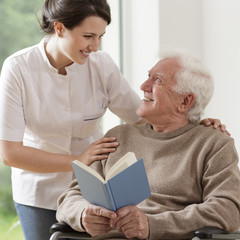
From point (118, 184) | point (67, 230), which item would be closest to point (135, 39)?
point (67, 230)

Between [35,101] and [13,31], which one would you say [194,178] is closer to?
[35,101]

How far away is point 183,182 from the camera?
2166 mm

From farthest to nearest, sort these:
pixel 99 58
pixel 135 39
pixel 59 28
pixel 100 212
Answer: pixel 135 39 < pixel 99 58 < pixel 59 28 < pixel 100 212

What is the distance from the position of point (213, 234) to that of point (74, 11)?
1078 millimetres

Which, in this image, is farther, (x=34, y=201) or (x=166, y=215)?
(x=34, y=201)

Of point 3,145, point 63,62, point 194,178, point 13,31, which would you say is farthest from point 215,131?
point 13,31

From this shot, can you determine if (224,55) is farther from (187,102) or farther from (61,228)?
(61,228)

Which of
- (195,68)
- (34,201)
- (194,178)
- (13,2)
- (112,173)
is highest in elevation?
(13,2)

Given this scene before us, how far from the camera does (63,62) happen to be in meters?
2.45

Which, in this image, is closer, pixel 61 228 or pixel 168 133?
pixel 61 228

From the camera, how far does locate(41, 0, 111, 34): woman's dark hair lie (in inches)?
85.4

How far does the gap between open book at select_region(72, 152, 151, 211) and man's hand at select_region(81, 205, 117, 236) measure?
0.03m

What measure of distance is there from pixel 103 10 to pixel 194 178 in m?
0.83

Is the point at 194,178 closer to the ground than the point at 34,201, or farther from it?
farther from it
